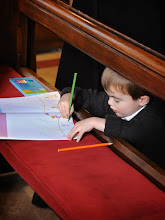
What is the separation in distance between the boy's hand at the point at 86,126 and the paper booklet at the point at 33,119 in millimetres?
31

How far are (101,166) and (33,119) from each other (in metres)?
0.35

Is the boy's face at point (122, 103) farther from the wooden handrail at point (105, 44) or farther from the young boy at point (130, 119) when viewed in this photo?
the wooden handrail at point (105, 44)

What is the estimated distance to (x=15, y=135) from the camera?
4.20ft

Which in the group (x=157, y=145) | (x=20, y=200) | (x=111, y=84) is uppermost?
(x=111, y=84)

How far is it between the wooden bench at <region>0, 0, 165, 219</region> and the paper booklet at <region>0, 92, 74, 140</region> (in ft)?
0.14

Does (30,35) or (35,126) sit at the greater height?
Result: (30,35)

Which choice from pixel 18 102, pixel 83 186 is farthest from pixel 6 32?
pixel 83 186

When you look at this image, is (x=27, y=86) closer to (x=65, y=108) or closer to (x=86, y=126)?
(x=65, y=108)

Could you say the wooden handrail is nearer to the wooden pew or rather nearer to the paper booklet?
the wooden pew

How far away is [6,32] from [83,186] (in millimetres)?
1027

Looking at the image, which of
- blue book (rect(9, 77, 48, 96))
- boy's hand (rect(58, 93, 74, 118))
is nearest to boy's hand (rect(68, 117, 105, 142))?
boy's hand (rect(58, 93, 74, 118))

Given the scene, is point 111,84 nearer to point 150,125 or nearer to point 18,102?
point 150,125

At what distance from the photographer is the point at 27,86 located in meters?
1.67

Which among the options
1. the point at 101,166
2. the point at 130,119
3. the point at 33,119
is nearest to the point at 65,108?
the point at 33,119
